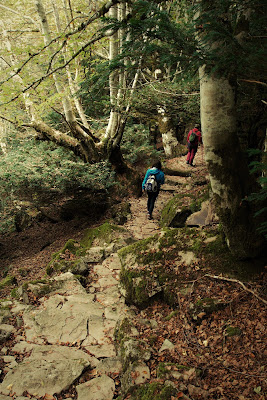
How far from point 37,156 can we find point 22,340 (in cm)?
719

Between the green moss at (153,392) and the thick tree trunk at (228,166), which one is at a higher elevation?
the thick tree trunk at (228,166)

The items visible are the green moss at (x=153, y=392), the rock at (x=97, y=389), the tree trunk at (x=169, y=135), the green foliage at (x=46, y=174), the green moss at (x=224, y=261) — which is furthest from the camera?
the tree trunk at (x=169, y=135)

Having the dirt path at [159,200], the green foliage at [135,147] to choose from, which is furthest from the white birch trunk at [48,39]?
the dirt path at [159,200]

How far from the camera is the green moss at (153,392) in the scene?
8.79ft

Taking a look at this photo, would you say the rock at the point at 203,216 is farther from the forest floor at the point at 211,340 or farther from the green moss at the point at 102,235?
the green moss at the point at 102,235

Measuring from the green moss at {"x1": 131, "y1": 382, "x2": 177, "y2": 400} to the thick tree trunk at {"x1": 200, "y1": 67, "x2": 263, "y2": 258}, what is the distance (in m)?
2.32

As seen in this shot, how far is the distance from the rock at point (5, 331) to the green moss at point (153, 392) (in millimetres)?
2660

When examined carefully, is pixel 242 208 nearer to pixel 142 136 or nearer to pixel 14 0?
pixel 142 136

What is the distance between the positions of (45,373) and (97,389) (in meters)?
0.81

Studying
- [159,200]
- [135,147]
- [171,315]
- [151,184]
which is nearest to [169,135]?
[135,147]

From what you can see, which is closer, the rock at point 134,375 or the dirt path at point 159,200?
the rock at point 134,375

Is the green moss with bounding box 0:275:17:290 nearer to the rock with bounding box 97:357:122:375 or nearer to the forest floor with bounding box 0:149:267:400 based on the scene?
the forest floor with bounding box 0:149:267:400

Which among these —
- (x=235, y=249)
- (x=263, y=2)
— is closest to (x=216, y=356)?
(x=235, y=249)

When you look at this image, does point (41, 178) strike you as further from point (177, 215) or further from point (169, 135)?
point (169, 135)
